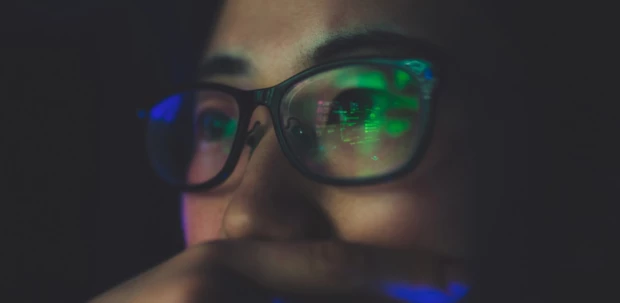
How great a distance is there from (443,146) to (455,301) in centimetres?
24

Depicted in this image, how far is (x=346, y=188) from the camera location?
772 millimetres

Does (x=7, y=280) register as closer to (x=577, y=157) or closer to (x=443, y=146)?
(x=443, y=146)

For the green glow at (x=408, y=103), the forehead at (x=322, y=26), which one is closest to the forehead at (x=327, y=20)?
the forehead at (x=322, y=26)

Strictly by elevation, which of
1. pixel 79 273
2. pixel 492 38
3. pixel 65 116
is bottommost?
pixel 79 273

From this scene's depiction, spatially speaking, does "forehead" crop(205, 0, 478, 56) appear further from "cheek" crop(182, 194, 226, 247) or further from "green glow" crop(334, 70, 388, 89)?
"cheek" crop(182, 194, 226, 247)

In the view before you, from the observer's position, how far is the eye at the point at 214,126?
3.61 feet

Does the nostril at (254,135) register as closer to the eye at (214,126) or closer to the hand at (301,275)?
the eye at (214,126)

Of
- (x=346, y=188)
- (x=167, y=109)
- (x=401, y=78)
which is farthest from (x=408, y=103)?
(x=167, y=109)

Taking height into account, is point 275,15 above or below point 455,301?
above

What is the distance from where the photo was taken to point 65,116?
3.70 feet

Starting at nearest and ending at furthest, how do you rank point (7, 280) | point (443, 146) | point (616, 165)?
point (443, 146) < point (616, 165) < point (7, 280)

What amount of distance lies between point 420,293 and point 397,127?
0.90 ft

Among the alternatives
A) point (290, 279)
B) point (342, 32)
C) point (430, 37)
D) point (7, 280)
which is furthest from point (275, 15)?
point (7, 280)

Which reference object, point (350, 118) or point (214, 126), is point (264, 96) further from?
point (214, 126)
